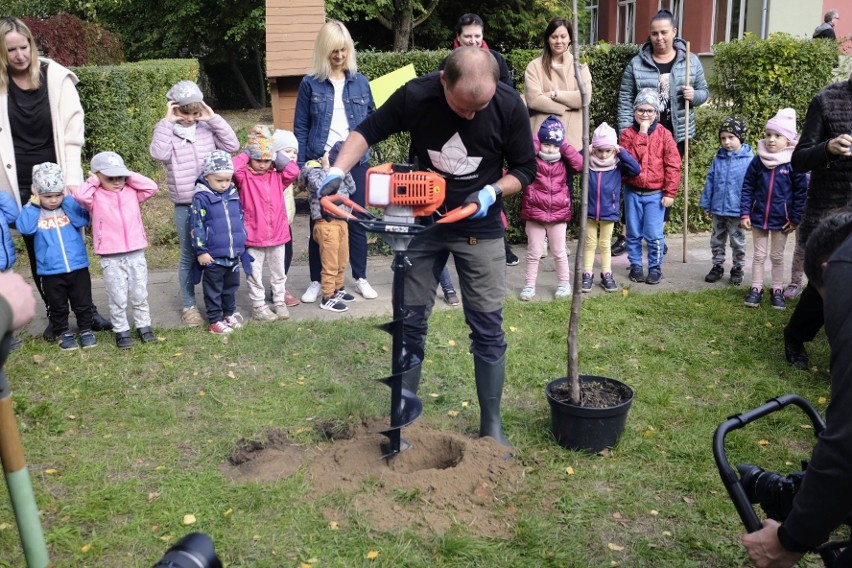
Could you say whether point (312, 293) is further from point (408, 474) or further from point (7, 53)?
point (408, 474)

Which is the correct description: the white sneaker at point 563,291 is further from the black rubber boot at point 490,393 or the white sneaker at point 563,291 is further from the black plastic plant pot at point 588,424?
Answer: the black rubber boot at point 490,393

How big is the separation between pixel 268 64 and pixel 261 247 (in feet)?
10.8

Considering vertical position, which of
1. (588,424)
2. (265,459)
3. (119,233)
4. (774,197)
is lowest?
(265,459)

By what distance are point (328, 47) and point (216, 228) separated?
5.67 feet

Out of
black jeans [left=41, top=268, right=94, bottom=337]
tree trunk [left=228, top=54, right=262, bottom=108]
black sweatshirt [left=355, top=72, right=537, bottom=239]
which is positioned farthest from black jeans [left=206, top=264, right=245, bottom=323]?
tree trunk [left=228, top=54, right=262, bottom=108]

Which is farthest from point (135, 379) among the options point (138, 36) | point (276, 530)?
point (138, 36)

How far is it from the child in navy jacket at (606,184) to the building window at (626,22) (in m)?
19.6

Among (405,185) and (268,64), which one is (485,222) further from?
(268,64)

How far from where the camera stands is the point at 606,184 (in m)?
6.95

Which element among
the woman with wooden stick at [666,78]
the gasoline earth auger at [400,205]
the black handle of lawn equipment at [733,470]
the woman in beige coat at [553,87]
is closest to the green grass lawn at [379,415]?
the black handle of lawn equipment at [733,470]

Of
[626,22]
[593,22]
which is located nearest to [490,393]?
[626,22]

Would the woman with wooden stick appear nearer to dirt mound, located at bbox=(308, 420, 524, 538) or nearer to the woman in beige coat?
the woman in beige coat

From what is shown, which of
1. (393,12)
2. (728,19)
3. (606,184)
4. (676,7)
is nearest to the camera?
(606,184)

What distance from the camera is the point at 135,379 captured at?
17.3 ft
